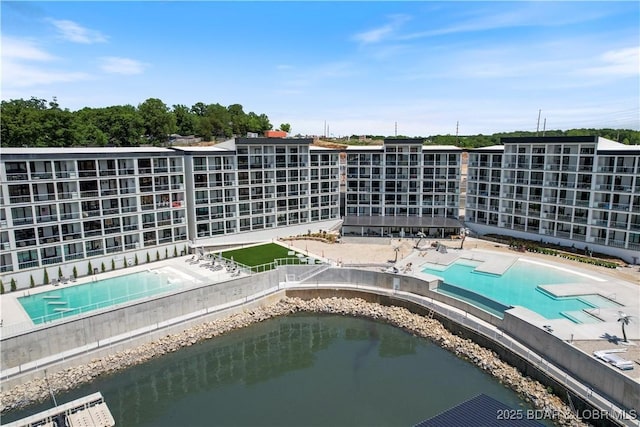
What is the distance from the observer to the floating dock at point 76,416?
20250 millimetres

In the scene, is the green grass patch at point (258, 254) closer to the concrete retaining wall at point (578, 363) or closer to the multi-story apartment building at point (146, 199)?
the multi-story apartment building at point (146, 199)

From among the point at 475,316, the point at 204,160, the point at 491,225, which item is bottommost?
the point at 475,316

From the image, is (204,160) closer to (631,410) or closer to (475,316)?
(475,316)

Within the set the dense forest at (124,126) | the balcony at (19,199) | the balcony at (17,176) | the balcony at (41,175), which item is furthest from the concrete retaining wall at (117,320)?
the dense forest at (124,126)

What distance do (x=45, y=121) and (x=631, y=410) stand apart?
70970mm

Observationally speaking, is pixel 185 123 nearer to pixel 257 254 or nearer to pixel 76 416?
pixel 257 254

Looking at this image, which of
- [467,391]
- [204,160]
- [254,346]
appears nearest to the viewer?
[467,391]

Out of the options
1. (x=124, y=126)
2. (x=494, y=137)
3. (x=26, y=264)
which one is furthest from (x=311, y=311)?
(x=494, y=137)

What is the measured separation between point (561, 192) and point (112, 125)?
68272mm

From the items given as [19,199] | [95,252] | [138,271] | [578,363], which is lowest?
[578,363]

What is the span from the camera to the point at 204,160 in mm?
41000

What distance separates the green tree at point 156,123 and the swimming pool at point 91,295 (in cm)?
4845

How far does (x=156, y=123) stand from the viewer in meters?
75.6

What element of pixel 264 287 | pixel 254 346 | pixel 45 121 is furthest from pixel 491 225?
pixel 45 121
